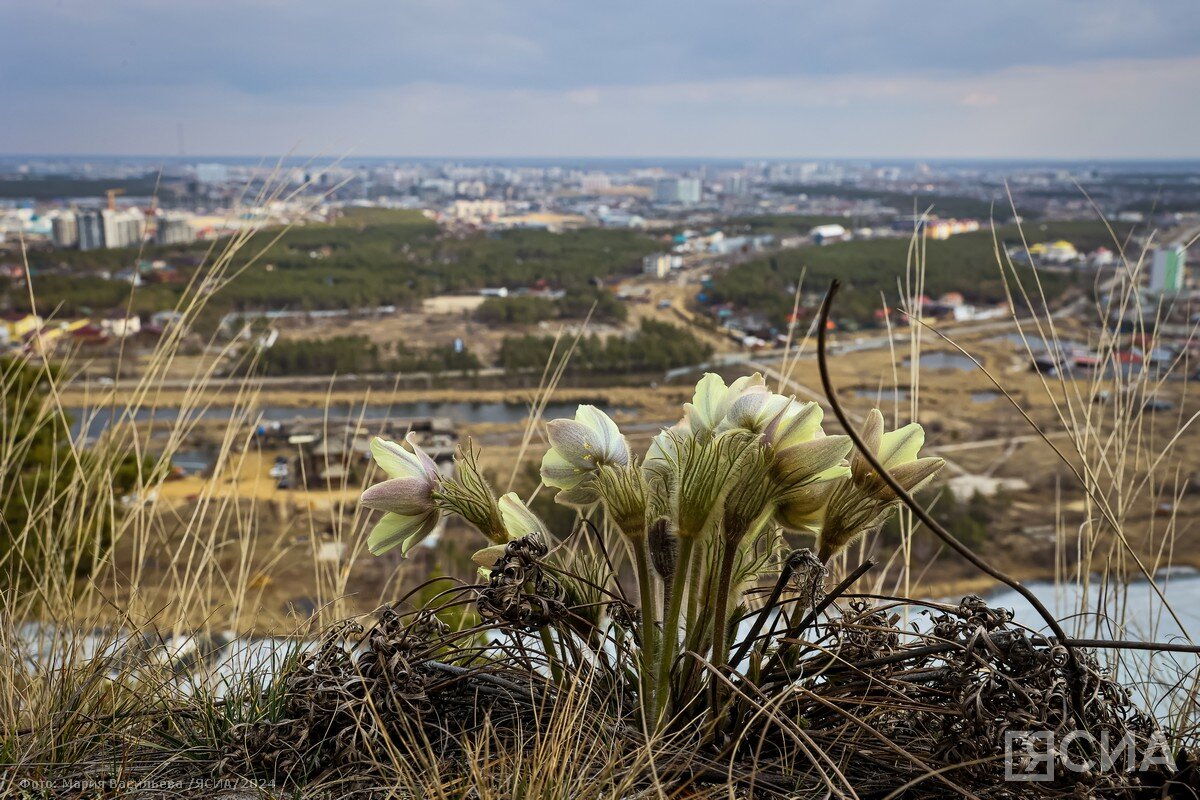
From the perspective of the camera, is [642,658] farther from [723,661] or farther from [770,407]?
[770,407]

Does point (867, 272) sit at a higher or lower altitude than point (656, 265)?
higher

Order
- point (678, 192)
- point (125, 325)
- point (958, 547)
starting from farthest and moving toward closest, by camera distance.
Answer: point (678, 192) < point (125, 325) < point (958, 547)

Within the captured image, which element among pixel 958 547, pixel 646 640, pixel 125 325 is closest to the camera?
pixel 958 547

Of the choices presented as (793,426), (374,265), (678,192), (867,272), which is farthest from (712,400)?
(678,192)

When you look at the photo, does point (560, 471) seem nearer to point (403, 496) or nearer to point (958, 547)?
point (403, 496)

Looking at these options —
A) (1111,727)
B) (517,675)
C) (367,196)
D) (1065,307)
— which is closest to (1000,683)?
(1111,727)
